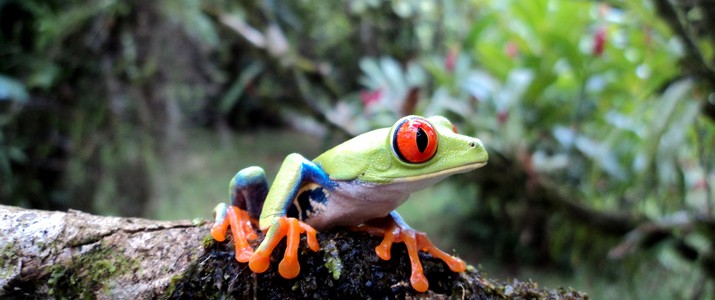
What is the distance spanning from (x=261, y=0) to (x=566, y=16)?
2.22 m

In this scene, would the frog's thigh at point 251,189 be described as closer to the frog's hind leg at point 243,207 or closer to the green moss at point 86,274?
the frog's hind leg at point 243,207

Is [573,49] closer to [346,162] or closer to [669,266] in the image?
[669,266]

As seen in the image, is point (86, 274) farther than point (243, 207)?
No

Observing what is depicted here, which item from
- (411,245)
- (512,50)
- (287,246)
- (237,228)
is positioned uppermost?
(512,50)

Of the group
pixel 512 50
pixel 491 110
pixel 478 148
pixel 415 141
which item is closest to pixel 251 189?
pixel 415 141

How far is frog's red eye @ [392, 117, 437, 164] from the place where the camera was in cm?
96

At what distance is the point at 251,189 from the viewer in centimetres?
115

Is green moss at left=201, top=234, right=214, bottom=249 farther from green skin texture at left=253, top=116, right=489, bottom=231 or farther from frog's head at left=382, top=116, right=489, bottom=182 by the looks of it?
frog's head at left=382, top=116, right=489, bottom=182

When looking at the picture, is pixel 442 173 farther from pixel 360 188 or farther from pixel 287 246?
pixel 287 246

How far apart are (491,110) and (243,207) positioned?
248cm

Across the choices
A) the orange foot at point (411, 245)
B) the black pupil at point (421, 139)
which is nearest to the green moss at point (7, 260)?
the orange foot at point (411, 245)

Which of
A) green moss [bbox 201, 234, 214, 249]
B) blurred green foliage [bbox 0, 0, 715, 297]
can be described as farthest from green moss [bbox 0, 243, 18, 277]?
blurred green foliage [bbox 0, 0, 715, 297]

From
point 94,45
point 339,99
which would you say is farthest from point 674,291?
point 94,45

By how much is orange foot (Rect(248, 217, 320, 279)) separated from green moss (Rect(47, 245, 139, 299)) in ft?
0.76
